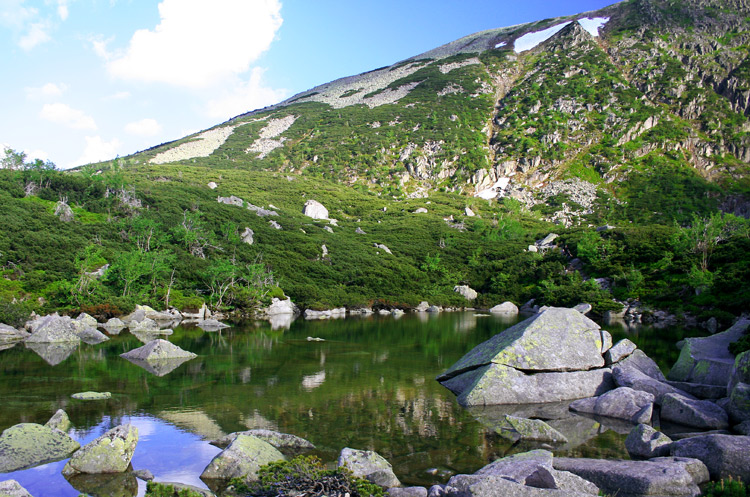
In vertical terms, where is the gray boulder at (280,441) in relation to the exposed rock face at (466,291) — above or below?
above

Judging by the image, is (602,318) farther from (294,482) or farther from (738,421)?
(294,482)

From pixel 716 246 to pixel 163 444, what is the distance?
6218 cm

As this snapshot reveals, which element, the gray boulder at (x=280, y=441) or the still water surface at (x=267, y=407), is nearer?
the still water surface at (x=267, y=407)

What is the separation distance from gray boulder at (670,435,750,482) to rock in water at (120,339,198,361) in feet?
63.6

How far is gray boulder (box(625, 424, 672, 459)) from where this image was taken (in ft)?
33.2

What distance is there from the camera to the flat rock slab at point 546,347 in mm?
15664

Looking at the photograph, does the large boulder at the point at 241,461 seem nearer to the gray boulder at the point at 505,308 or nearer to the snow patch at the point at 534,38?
the gray boulder at the point at 505,308

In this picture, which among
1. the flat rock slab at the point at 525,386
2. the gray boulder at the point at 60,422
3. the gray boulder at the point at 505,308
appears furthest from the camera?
the gray boulder at the point at 505,308

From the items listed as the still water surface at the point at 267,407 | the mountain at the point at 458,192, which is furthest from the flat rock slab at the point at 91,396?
the mountain at the point at 458,192

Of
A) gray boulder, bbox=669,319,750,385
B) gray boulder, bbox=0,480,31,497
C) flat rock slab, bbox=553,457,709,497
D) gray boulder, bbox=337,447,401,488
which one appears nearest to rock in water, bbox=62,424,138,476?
gray boulder, bbox=0,480,31,497

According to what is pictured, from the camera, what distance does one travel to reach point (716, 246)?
54.5 meters

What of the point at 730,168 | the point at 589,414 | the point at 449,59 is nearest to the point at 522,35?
the point at 449,59

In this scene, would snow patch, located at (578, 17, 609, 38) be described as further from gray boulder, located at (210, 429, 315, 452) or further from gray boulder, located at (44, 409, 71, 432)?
gray boulder, located at (44, 409, 71, 432)

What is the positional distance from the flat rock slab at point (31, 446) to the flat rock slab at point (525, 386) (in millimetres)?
10183
